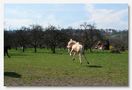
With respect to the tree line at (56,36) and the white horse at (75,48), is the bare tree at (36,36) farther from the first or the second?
the white horse at (75,48)

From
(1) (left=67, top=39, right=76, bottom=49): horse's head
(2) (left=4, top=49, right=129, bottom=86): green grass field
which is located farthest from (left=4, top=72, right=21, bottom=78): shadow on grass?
(1) (left=67, top=39, right=76, bottom=49): horse's head

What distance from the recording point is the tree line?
11.6 meters

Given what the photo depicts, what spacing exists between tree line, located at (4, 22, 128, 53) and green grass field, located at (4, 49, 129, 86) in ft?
0.32

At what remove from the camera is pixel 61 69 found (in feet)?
38.1

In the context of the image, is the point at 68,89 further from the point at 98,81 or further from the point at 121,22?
the point at 121,22

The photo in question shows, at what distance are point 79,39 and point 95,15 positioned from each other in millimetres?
404

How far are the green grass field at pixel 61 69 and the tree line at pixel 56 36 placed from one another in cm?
10

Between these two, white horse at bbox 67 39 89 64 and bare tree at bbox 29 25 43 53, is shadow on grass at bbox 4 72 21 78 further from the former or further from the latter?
white horse at bbox 67 39 89 64

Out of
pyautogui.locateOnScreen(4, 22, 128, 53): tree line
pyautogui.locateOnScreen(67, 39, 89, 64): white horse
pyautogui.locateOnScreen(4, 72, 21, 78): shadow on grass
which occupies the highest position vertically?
pyautogui.locateOnScreen(4, 22, 128, 53): tree line

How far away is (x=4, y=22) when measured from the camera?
37.9ft

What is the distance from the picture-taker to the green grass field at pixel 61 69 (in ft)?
37.9

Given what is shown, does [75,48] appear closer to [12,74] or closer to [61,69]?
[61,69]

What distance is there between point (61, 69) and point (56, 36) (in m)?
0.46

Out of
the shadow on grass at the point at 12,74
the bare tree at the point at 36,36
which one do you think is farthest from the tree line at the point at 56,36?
the shadow on grass at the point at 12,74
